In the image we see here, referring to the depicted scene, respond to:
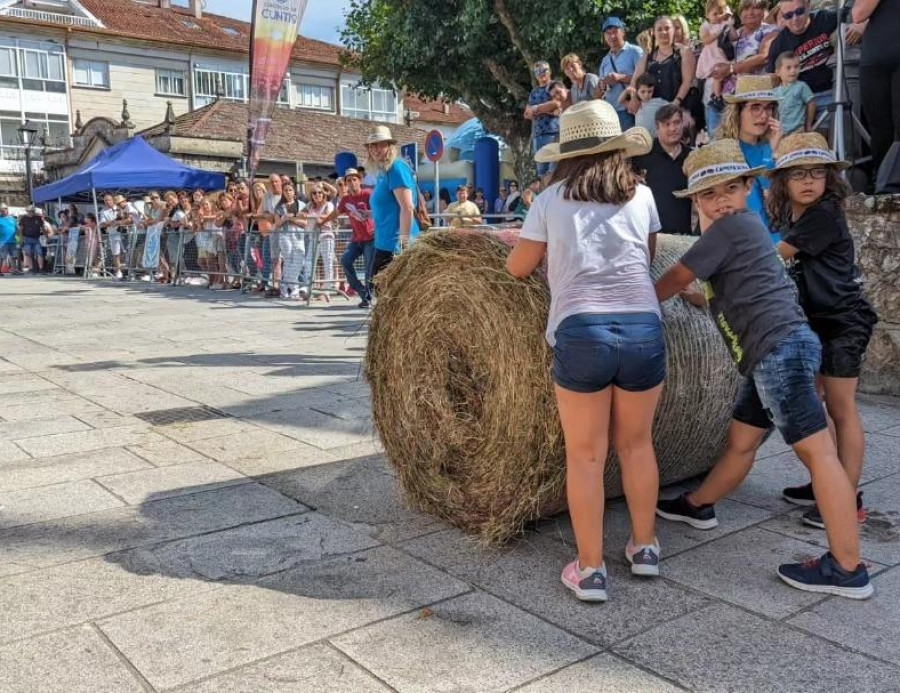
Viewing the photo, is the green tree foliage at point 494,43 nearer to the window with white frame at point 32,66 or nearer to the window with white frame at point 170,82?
the window with white frame at point 170,82

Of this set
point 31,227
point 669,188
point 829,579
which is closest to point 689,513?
point 829,579

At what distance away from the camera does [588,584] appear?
3191mm

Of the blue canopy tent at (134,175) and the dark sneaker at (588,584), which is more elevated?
the blue canopy tent at (134,175)

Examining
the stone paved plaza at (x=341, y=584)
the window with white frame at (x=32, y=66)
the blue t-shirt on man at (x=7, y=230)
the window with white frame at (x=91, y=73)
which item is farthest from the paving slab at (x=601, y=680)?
the window with white frame at (x=91, y=73)

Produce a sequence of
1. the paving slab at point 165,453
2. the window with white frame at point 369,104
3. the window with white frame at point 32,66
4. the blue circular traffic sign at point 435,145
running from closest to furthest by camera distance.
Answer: the paving slab at point 165,453 < the blue circular traffic sign at point 435,145 < the window with white frame at point 32,66 < the window with white frame at point 369,104

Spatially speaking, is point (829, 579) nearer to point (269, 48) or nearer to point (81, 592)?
point (81, 592)

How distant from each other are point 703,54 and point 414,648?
7.27m

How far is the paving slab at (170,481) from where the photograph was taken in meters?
4.45

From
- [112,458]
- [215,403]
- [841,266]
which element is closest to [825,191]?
[841,266]

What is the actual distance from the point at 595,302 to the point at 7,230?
26.1 m

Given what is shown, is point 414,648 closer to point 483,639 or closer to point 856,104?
point 483,639

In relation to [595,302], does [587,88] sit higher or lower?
higher

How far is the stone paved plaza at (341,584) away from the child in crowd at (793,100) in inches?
115

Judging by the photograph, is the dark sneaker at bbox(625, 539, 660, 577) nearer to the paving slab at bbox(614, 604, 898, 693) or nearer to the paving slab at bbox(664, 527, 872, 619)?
the paving slab at bbox(664, 527, 872, 619)
